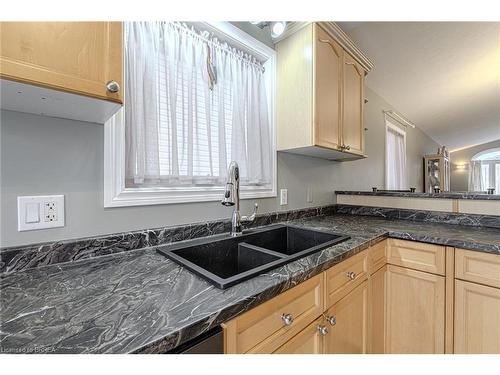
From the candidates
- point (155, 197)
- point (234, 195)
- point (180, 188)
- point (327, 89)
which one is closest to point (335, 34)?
point (327, 89)

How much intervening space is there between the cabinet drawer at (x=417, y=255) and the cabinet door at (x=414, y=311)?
0.11ft

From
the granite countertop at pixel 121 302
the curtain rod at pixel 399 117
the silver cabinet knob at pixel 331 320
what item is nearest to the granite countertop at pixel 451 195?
the granite countertop at pixel 121 302

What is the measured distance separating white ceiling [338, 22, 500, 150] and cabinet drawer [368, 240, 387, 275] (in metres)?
1.82

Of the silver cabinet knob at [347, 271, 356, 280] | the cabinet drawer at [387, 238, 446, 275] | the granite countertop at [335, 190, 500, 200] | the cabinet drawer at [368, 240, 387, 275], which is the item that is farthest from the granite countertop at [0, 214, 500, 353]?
the granite countertop at [335, 190, 500, 200]

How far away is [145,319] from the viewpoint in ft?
1.64

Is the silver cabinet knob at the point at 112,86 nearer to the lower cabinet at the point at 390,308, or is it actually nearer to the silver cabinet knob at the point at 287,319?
the lower cabinet at the point at 390,308

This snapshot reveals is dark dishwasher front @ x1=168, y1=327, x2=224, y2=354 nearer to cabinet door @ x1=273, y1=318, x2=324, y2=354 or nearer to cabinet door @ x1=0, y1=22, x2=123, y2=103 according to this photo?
cabinet door @ x1=273, y1=318, x2=324, y2=354

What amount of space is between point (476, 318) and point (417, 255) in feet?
1.15

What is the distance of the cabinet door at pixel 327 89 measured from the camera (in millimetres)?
1446

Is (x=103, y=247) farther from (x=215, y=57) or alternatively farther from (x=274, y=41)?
(x=274, y=41)

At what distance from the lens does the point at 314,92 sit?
1.43 metres

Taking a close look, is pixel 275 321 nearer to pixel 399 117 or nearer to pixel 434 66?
pixel 434 66

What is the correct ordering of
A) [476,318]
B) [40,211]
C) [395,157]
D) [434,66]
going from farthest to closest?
[395,157] < [434,66] < [476,318] < [40,211]

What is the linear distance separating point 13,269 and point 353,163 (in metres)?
2.67
